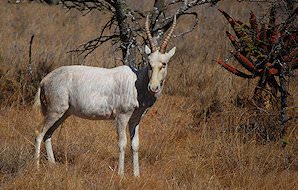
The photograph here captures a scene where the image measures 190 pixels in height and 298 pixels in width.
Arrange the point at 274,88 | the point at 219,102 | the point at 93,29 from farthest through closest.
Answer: the point at 93,29, the point at 219,102, the point at 274,88

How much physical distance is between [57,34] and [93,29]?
1470 mm

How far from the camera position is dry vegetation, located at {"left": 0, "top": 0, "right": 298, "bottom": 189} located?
4.72m

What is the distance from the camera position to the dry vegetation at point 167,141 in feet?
15.5

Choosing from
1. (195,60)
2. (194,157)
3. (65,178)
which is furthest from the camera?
(195,60)

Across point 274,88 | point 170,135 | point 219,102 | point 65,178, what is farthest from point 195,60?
point 65,178

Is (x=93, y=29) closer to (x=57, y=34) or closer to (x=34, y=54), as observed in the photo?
(x=57, y=34)

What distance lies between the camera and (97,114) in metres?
5.02

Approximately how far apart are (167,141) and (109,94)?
5.34ft

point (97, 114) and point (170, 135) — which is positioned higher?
point (97, 114)

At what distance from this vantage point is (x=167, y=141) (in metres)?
6.36

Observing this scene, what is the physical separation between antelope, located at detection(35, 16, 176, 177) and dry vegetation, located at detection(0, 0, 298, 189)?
34cm

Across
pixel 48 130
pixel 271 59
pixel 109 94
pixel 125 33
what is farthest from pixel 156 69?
pixel 271 59

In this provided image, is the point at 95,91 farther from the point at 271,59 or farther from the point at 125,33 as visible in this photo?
the point at 271,59

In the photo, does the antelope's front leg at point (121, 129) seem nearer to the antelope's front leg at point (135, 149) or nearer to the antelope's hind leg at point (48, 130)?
the antelope's front leg at point (135, 149)
